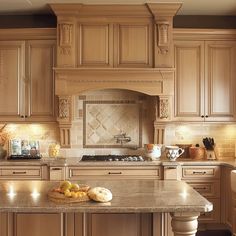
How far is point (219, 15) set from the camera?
4.93 m

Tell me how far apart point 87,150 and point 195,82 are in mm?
1634

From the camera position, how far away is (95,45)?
15.0ft

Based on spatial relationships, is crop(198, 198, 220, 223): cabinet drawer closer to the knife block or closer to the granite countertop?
the knife block

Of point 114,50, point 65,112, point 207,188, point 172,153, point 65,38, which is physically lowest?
point 207,188

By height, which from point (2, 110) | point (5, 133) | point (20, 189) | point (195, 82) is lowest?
point (20, 189)

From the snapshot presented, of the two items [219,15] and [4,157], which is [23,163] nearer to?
[4,157]

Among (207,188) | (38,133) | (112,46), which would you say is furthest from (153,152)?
(38,133)

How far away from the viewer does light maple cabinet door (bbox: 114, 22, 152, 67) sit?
456 cm

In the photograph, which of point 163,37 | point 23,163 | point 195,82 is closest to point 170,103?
point 195,82

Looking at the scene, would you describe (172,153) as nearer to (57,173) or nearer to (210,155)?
(210,155)

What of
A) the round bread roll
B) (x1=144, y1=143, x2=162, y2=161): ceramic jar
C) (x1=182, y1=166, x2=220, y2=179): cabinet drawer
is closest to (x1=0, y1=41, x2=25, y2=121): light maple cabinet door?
(x1=144, y1=143, x2=162, y2=161): ceramic jar

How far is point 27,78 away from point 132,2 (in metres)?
1.58

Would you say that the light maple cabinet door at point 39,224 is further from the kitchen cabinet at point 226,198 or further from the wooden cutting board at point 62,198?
the kitchen cabinet at point 226,198

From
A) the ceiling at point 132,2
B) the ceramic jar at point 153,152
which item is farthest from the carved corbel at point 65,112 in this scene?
the ceiling at point 132,2
